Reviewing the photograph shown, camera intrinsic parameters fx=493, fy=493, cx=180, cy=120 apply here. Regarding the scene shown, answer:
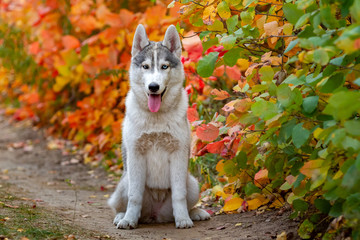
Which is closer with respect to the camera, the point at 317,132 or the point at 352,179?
the point at 352,179

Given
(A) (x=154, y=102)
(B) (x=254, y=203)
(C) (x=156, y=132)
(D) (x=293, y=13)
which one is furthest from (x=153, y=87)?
(D) (x=293, y=13)

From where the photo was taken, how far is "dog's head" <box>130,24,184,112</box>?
13.3 feet

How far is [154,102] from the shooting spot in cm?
411

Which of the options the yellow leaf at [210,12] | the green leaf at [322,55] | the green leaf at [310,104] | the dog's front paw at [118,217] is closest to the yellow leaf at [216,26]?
the yellow leaf at [210,12]

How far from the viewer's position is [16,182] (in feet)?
18.7

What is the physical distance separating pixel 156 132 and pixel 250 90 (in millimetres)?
1004

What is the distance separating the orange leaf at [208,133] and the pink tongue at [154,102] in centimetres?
50

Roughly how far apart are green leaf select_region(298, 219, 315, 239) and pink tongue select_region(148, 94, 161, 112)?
1560 mm

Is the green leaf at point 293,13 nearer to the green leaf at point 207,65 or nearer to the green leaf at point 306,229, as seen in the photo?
the green leaf at point 207,65

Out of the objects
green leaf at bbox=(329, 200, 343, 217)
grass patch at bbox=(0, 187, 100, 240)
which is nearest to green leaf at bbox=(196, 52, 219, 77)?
green leaf at bbox=(329, 200, 343, 217)

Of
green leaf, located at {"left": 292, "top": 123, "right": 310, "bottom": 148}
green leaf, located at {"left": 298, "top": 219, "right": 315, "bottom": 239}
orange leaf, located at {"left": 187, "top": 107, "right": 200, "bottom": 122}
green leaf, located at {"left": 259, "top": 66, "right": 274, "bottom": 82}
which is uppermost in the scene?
green leaf, located at {"left": 259, "top": 66, "right": 274, "bottom": 82}

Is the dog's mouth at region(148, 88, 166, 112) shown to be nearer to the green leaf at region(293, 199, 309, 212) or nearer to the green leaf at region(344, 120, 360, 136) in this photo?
the green leaf at region(293, 199, 309, 212)

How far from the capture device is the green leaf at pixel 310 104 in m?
2.63

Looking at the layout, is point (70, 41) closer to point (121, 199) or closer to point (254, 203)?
point (121, 199)
